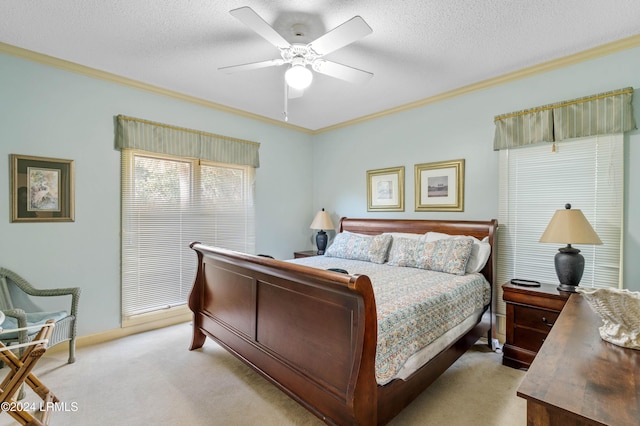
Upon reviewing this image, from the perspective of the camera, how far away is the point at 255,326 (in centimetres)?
226

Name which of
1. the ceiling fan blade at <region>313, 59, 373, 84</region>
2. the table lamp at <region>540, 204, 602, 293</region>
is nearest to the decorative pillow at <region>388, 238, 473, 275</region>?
the table lamp at <region>540, 204, 602, 293</region>

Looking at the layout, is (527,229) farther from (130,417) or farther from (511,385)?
(130,417)

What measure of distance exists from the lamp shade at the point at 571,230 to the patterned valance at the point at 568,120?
838 mm

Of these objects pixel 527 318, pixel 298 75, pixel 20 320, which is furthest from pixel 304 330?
pixel 20 320

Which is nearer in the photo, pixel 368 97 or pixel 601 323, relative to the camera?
pixel 601 323

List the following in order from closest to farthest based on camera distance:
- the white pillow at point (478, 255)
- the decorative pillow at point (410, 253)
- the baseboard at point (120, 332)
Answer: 1. the baseboard at point (120, 332)
2. the white pillow at point (478, 255)
3. the decorative pillow at point (410, 253)

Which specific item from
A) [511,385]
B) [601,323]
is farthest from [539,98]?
[511,385]

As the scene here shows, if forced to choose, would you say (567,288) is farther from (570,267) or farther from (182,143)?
(182,143)

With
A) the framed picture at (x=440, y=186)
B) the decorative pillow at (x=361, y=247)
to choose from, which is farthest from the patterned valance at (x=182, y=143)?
the framed picture at (x=440, y=186)

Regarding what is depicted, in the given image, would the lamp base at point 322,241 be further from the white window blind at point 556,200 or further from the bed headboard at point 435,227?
the white window blind at point 556,200

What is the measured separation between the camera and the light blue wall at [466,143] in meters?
2.49

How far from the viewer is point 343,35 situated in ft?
6.30

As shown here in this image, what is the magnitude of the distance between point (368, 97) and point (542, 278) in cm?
271

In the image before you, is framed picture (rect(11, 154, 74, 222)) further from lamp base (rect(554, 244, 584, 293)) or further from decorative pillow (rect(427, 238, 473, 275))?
lamp base (rect(554, 244, 584, 293))
